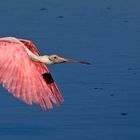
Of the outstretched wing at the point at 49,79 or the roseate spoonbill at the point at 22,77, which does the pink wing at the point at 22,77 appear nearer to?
the roseate spoonbill at the point at 22,77

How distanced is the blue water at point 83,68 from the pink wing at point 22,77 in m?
1.16

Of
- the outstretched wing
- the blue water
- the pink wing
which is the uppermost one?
the pink wing

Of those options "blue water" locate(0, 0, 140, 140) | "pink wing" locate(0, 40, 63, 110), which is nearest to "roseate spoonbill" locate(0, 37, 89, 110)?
"pink wing" locate(0, 40, 63, 110)

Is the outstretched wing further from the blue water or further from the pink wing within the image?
the blue water

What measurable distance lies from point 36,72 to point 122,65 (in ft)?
9.76

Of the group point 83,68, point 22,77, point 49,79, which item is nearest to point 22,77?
point 22,77

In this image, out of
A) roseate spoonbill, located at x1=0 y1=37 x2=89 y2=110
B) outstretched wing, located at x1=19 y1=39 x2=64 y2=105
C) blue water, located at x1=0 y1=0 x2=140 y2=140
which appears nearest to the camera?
roseate spoonbill, located at x1=0 y1=37 x2=89 y2=110

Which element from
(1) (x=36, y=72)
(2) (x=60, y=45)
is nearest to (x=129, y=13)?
(2) (x=60, y=45)

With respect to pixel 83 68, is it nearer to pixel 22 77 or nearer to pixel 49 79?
pixel 49 79

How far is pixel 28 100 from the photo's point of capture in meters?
9.39

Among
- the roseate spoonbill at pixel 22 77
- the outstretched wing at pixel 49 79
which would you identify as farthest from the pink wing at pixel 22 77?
the outstretched wing at pixel 49 79

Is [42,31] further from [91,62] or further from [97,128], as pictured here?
[97,128]

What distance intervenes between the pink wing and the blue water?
1.16 m

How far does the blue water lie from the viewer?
11.1 metres
